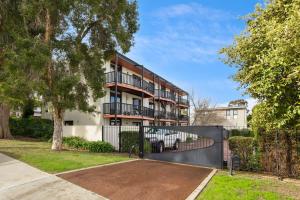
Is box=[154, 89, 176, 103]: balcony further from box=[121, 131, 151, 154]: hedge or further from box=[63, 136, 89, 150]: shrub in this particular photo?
box=[121, 131, 151, 154]: hedge

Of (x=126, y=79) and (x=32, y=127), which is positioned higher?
(x=126, y=79)

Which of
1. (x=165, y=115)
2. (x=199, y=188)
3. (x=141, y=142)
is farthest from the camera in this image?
(x=165, y=115)

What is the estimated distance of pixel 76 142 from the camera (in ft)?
62.9

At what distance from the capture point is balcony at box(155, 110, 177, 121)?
37.9 m

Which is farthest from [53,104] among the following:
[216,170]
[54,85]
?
[216,170]

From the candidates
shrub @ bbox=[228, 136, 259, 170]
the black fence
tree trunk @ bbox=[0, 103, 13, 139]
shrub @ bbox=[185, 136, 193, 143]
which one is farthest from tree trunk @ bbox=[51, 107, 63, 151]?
shrub @ bbox=[228, 136, 259, 170]

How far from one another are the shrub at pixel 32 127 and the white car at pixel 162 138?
1465 cm

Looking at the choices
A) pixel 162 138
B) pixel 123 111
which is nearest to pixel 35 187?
pixel 162 138

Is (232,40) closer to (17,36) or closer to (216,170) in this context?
(216,170)

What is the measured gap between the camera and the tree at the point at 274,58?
6789 millimetres

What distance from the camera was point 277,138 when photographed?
10383 mm

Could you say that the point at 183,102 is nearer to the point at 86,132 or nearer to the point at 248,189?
the point at 86,132

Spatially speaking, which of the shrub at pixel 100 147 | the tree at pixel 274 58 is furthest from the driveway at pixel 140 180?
the shrub at pixel 100 147

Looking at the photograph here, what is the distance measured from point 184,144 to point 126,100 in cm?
1860
